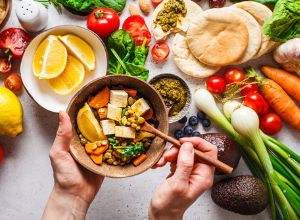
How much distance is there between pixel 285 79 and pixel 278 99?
9 cm

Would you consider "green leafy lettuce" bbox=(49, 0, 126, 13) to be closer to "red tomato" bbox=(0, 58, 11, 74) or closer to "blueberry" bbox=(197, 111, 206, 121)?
"red tomato" bbox=(0, 58, 11, 74)

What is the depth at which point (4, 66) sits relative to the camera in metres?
2.17

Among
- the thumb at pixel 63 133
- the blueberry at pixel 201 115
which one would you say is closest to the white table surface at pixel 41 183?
the blueberry at pixel 201 115

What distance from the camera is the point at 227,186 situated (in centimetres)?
207

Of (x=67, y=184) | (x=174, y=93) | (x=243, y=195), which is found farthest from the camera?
(x=174, y=93)

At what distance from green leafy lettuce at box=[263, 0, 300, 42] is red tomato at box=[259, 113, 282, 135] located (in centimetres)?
34

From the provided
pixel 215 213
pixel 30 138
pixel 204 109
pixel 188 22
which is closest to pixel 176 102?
pixel 204 109

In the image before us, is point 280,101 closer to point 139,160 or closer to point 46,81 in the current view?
point 139,160

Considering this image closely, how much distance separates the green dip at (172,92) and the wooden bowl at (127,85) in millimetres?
216

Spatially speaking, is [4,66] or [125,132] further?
[4,66]

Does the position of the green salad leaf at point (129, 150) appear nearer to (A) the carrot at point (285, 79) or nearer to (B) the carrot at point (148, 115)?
(B) the carrot at point (148, 115)

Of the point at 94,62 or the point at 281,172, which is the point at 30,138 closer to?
the point at 94,62

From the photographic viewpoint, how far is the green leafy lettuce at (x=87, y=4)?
7.10 ft

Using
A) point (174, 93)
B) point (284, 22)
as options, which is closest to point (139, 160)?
point (174, 93)
